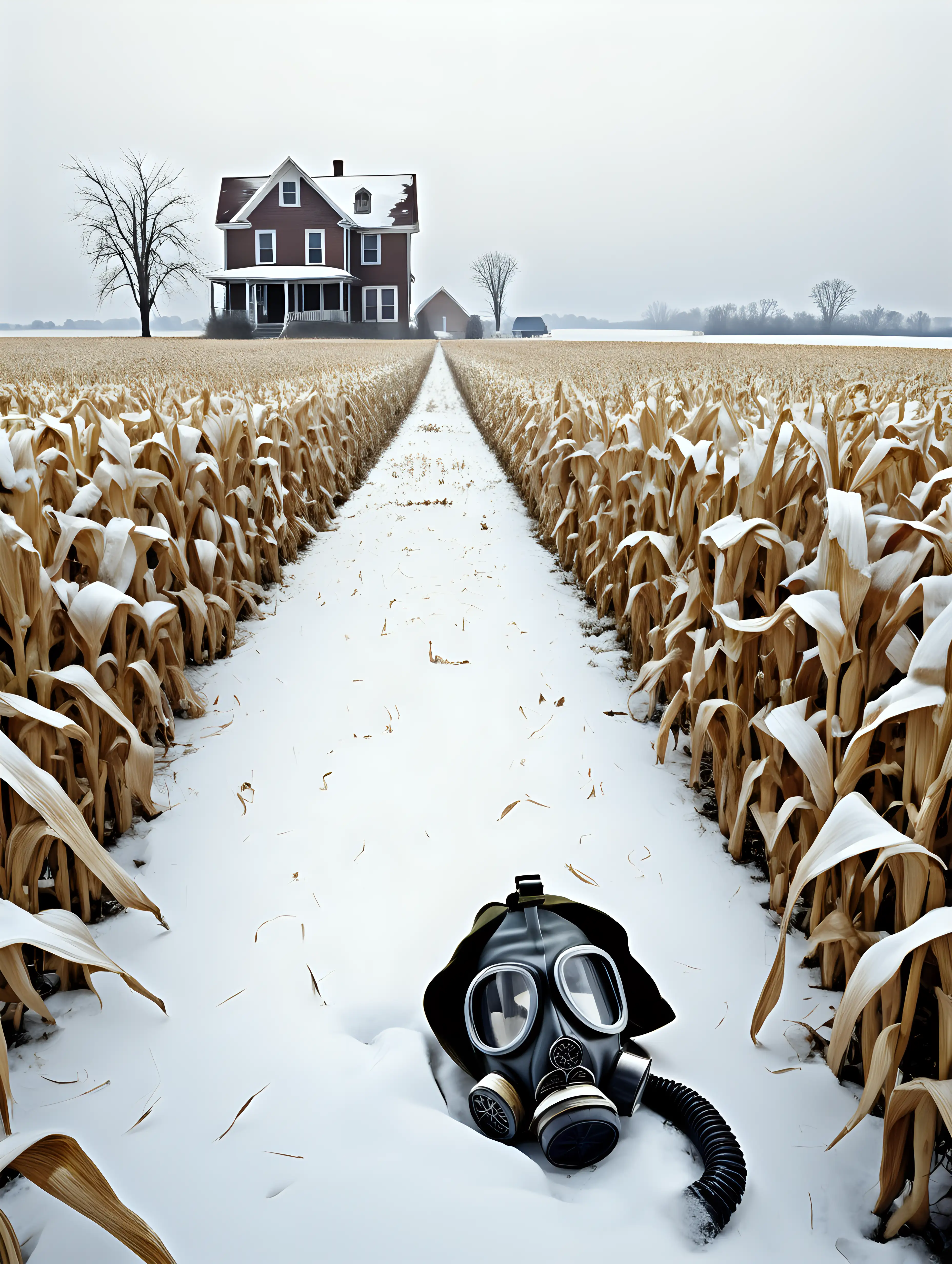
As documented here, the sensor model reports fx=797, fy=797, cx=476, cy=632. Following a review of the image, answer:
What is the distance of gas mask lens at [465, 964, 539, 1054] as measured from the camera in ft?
4.62

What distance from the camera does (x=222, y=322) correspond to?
38.1 m

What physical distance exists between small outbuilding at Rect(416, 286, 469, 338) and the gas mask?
71.1 metres

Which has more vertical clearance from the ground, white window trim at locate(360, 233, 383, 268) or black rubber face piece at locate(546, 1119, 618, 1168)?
white window trim at locate(360, 233, 383, 268)

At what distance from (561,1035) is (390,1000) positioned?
49 cm

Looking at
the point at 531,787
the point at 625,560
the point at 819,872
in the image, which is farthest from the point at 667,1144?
the point at 625,560

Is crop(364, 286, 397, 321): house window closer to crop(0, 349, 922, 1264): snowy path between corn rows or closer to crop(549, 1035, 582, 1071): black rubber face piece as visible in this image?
crop(0, 349, 922, 1264): snowy path between corn rows

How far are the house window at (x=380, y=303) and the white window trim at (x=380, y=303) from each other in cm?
1

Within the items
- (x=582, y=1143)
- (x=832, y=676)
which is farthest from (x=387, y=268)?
(x=582, y=1143)

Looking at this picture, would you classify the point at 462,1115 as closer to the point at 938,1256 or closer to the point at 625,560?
the point at 938,1256

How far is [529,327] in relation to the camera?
306 ft

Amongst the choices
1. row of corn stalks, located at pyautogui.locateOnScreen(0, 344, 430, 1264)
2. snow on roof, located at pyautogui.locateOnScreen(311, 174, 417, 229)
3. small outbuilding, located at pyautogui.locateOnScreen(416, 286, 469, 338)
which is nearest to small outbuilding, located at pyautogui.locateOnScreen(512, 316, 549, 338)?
small outbuilding, located at pyautogui.locateOnScreen(416, 286, 469, 338)

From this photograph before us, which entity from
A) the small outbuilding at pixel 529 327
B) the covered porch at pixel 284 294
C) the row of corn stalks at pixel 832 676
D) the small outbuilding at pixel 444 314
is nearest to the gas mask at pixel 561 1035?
the row of corn stalks at pixel 832 676

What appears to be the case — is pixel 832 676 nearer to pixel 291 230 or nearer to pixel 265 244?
pixel 291 230

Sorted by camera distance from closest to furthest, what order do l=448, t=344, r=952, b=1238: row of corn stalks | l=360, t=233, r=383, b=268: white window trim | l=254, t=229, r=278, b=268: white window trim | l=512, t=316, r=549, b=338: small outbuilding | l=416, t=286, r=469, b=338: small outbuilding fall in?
l=448, t=344, r=952, b=1238: row of corn stalks → l=254, t=229, r=278, b=268: white window trim → l=360, t=233, r=383, b=268: white window trim → l=416, t=286, r=469, b=338: small outbuilding → l=512, t=316, r=549, b=338: small outbuilding
